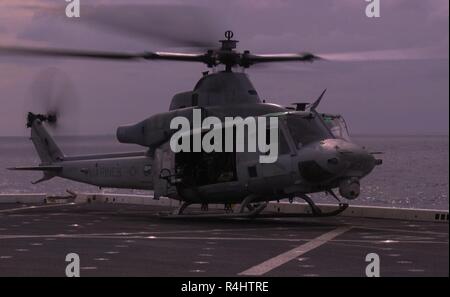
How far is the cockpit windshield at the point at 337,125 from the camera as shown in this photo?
75.3 ft

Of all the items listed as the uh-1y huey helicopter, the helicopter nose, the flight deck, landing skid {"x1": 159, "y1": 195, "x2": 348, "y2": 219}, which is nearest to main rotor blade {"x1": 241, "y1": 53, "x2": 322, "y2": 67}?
the uh-1y huey helicopter

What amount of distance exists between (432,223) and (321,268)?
10.7 m

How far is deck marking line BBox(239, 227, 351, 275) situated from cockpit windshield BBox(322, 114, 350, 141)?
3.15 m

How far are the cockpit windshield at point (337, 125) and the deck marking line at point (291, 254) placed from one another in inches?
124

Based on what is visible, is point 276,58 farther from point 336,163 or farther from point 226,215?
point 226,215

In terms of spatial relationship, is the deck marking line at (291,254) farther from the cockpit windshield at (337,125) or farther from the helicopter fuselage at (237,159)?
the cockpit windshield at (337,125)

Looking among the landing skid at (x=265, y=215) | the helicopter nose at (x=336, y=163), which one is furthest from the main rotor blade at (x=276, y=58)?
the landing skid at (x=265, y=215)

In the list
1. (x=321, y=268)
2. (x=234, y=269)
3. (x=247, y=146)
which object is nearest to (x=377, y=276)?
(x=321, y=268)

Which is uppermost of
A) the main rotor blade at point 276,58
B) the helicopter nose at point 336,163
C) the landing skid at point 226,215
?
the main rotor blade at point 276,58

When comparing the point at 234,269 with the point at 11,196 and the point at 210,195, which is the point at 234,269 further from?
the point at 11,196

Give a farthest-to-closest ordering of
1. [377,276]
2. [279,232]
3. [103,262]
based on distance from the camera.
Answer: [279,232]
[103,262]
[377,276]

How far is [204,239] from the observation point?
19.3 m

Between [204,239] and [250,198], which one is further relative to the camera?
[250,198]

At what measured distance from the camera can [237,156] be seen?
2384cm
